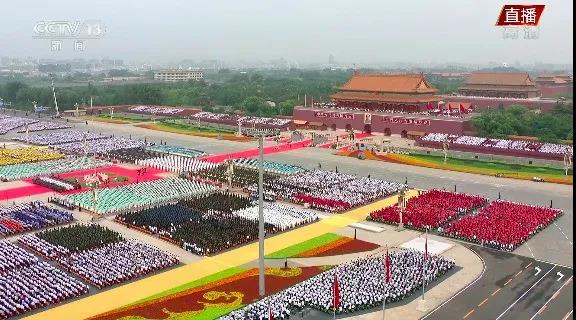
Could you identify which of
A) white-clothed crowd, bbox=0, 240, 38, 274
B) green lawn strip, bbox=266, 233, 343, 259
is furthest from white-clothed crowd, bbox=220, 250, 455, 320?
white-clothed crowd, bbox=0, 240, 38, 274

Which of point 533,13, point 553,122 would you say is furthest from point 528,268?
point 553,122

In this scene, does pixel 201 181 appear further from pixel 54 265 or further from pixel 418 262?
pixel 418 262

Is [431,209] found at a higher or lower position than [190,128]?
lower

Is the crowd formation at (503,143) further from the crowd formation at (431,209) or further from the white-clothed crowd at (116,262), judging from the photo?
the white-clothed crowd at (116,262)

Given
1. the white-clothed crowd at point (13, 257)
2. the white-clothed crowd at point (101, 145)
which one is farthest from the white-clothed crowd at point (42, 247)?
the white-clothed crowd at point (101, 145)

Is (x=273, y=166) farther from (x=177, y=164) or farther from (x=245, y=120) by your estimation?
(x=245, y=120)

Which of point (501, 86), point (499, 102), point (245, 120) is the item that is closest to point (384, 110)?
point (245, 120)
